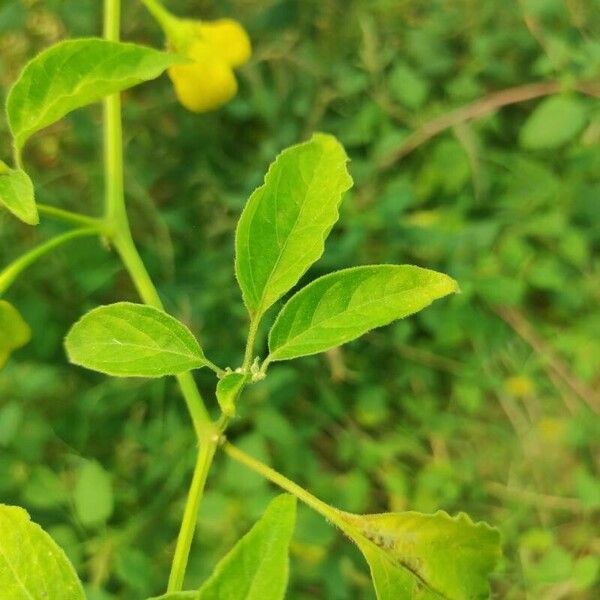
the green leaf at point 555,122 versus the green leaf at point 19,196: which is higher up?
the green leaf at point 19,196

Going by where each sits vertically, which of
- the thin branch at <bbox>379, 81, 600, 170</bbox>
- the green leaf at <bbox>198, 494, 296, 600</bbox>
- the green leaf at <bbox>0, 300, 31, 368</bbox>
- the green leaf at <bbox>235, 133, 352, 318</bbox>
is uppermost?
the green leaf at <bbox>235, 133, 352, 318</bbox>

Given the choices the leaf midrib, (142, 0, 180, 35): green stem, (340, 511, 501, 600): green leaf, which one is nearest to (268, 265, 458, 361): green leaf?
the leaf midrib

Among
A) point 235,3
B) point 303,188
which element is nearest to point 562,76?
point 235,3

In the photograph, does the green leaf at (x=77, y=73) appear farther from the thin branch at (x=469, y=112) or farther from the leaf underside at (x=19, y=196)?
the thin branch at (x=469, y=112)

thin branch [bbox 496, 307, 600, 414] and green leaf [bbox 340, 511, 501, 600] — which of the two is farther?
thin branch [bbox 496, 307, 600, 414]

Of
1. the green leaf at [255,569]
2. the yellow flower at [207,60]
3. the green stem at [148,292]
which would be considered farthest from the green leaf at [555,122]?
the green leaf at [255,569]

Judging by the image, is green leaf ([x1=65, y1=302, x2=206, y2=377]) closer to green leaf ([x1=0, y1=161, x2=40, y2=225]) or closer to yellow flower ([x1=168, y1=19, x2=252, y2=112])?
green leaf ([x1=0, y1=161, x2=40, y2=225])

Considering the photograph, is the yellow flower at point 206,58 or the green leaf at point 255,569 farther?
the yellow flower at point 206,58

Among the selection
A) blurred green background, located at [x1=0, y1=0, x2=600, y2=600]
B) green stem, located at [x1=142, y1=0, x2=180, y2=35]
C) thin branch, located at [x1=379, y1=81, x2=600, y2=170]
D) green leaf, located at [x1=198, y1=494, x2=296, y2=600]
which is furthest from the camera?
thin branch, located at [x1=379, y1=81, x2=600, y2=170]
